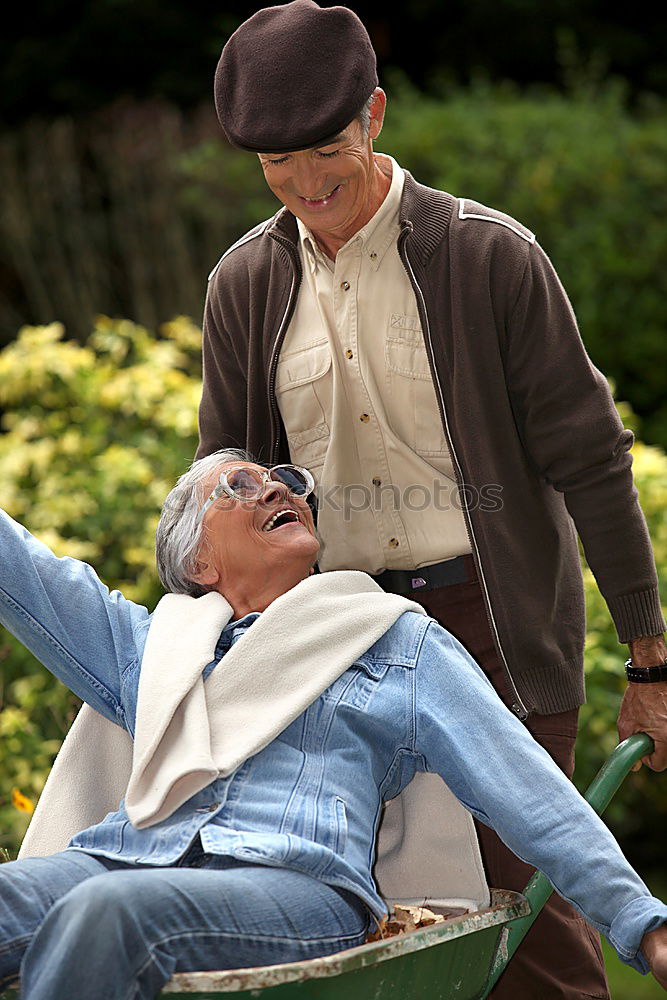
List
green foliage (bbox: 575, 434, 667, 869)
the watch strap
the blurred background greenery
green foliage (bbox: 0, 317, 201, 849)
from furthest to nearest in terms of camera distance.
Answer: the blurred background greenery, green foliage (bbox: 0, 317, 201, 849), green foliage (bbox: 575, 434, 667, 869), the watch strap

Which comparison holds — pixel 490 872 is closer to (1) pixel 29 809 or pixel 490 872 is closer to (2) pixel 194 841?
(2) pixel 194 841

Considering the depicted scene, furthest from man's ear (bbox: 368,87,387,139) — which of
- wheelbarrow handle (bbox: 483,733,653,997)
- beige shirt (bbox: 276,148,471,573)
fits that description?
wheelbarrow handle (bbox: 483,733,653,997)

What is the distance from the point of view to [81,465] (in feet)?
16.2

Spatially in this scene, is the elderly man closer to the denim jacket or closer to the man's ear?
the man's ear

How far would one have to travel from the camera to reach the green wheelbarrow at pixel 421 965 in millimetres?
1812

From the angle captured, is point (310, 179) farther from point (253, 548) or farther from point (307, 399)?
point (253, 548)

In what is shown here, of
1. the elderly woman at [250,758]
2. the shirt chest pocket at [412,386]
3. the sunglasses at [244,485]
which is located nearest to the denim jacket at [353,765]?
the elderly woman at [250,758]

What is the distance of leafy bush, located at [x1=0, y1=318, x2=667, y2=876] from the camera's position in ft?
12.9

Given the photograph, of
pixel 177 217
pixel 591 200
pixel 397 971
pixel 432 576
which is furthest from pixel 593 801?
pixel 177 217

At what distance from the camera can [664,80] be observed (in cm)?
914

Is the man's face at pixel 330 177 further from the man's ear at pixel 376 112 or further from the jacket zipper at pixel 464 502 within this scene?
the jacket zipper at pixel 464 502

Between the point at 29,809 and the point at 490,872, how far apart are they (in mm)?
1147

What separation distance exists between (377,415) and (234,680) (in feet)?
2.31

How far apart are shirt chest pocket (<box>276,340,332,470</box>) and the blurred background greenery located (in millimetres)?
1128
